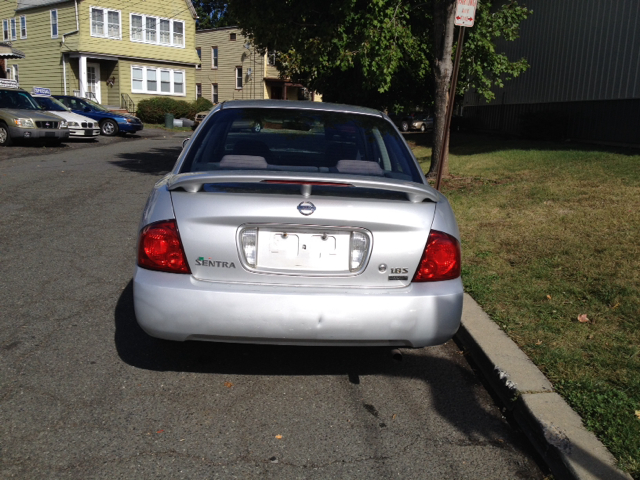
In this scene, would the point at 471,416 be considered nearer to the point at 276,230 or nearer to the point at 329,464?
the point at 329,464

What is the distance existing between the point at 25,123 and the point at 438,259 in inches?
663

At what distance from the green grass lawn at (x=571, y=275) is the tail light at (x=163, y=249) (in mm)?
2212

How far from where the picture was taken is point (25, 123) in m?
17.4

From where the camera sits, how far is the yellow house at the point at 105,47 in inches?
1316

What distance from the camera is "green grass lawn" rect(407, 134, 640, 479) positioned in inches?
137

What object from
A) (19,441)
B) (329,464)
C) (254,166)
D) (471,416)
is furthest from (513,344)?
(19,441)

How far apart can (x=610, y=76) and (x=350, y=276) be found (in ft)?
49.5

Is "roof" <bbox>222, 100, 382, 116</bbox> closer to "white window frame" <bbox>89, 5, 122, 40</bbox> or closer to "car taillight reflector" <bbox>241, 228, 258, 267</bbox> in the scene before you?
"car taillight reflector" <bbox>241, 228, 258, 267</bbox>

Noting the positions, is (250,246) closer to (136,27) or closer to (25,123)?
(25,123)

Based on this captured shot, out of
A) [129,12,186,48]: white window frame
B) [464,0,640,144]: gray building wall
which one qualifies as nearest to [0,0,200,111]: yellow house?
[129,12,186,48]: white window frame

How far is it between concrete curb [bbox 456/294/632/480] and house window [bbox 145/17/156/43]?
35.4m

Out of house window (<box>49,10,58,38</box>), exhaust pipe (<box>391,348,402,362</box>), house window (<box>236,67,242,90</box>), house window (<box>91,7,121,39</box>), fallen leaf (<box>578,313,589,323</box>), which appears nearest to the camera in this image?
exhaust pipe (<box>391,348,402,362</box>)

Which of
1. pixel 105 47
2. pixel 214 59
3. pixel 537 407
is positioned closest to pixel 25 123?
pixel 537 407

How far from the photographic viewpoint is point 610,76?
52.0 ft
